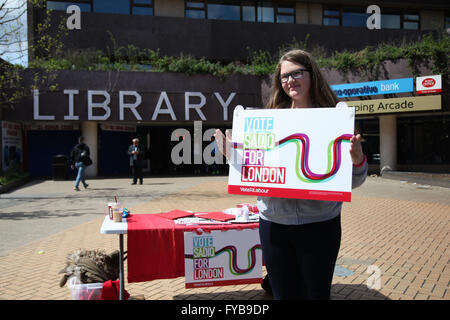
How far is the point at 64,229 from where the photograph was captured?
7.66 m

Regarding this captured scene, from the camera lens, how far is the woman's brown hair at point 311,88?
230 cm

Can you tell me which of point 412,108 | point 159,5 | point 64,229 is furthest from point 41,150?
point 412,108

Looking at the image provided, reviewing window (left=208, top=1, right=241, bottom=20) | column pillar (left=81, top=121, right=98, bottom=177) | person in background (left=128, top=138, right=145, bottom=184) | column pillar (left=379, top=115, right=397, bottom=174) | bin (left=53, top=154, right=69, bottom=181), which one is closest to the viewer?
person in background (left=128, top=138, right=145, bottom=184)

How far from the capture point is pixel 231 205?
33.4ft

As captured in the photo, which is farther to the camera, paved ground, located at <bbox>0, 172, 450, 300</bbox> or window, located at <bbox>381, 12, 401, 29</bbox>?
window, located at <bbox>381, 12, 401, 29</bbox>

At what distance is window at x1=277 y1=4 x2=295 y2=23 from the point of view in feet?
80.4

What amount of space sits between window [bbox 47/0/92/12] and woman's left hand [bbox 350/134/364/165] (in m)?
23.8

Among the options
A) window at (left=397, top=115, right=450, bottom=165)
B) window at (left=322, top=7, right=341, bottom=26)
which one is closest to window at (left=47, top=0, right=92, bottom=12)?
window at (left=322, top=7, right=341, bottom=26)

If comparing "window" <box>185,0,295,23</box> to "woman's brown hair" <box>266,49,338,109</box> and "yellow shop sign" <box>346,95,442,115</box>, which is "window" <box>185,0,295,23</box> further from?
"woman's brown hair" <box>266,49,338,109</box>

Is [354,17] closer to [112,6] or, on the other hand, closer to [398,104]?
[398,104]

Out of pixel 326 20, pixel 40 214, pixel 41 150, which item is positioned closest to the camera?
pixel 40 214

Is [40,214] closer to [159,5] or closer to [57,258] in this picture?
[57,258]

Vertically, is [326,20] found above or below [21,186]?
above

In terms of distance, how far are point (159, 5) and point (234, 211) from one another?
71.5 feet
